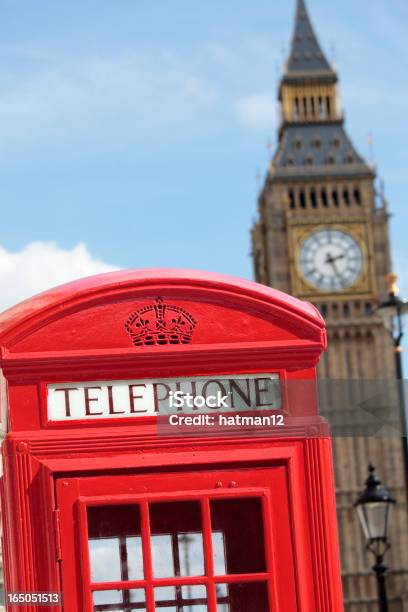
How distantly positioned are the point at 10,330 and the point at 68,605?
2.37ft

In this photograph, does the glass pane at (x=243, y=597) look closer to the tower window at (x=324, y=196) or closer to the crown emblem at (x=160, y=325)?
the crown emblem at (x=160, y=325)

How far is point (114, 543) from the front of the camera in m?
3.68

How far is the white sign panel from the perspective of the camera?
3.76 m

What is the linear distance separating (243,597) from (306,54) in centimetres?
4819

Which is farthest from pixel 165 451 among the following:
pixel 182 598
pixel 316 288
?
pixel 316 288

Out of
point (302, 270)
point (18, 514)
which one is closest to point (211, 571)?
point (18, 514)

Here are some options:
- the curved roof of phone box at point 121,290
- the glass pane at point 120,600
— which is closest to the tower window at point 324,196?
the curved roof of phone box at point 121,290

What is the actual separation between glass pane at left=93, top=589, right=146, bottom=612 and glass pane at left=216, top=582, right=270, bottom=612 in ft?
0.65

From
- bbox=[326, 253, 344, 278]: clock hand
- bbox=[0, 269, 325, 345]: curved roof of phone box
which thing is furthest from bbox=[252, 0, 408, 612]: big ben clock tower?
bbox=[0, 269, 325, 345]: curved roof of phone box

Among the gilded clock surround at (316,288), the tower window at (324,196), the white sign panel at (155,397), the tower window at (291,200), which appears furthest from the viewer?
the tower window at (291,200)

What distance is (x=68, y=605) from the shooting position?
3635 millimetres

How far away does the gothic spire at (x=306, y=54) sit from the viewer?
49.9 metres

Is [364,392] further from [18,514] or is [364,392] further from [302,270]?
[302,270]

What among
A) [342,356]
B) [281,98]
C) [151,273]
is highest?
[281,98]
